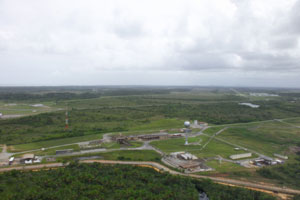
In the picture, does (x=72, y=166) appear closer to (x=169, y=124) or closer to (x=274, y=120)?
(x=169, y=124)

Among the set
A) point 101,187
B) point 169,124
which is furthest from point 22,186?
point 169,124

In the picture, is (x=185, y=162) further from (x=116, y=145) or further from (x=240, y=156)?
(x=116, y=145)

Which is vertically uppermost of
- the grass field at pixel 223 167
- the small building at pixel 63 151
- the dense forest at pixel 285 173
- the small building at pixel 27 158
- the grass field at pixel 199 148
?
the small building at pixel 27 158

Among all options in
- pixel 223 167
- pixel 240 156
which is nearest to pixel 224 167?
pixel 223 167

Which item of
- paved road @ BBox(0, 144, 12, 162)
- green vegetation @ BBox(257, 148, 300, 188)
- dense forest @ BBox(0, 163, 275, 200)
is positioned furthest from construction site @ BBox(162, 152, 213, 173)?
paved road @ BBox(0, 144, 12, 162)

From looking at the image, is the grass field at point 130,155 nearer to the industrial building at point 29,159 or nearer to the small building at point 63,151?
the small building at point 63,151

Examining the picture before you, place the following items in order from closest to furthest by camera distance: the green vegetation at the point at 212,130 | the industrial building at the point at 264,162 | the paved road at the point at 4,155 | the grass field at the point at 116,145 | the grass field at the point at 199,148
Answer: the paved road at the point at 4,155, the industrial building at the point at 264,162, the grass field at the point at 199,148, the grass field at the point at 116,145, the green vegetation at the point at 212,130

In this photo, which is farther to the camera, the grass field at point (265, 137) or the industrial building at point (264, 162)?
the grass field at point (265, 137)

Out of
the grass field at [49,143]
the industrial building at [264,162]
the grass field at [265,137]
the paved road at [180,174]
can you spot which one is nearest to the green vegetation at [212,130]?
the grass field at [265,137]
